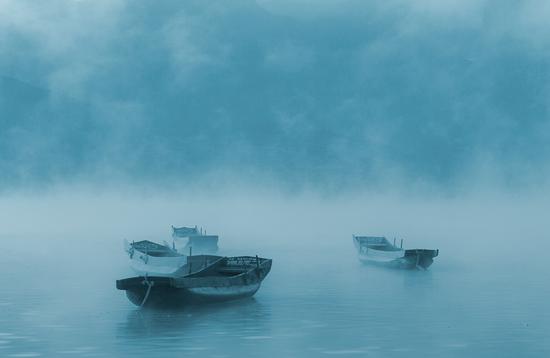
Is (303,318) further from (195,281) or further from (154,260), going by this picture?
(154,260)

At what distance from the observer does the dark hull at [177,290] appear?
156 feet

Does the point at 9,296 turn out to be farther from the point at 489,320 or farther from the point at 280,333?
the point at 489,320

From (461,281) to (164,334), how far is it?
39.7 meters

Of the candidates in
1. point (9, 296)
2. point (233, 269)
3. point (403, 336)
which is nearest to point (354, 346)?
point (403, 336)

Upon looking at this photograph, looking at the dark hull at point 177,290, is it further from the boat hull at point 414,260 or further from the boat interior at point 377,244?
the boat interior at point 377,244

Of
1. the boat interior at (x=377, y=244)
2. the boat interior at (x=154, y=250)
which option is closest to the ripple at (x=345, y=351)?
the boat interior at (x=154, y=250)

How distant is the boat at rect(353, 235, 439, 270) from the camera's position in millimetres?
83688

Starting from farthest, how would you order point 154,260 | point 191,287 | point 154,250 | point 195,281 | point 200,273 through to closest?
point 154,250, point 154,260, point 200,273, point 195,281, point 191,287

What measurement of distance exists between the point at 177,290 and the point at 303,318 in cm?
720

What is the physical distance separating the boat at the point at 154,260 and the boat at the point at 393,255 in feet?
70.5

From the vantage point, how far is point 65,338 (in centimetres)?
4109

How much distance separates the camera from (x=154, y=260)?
7450cm

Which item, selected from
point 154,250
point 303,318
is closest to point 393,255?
point 154,250

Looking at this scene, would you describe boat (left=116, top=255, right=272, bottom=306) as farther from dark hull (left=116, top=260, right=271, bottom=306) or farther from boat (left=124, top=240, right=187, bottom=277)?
boat (left=124, top=240, right=187, bottom=277)
